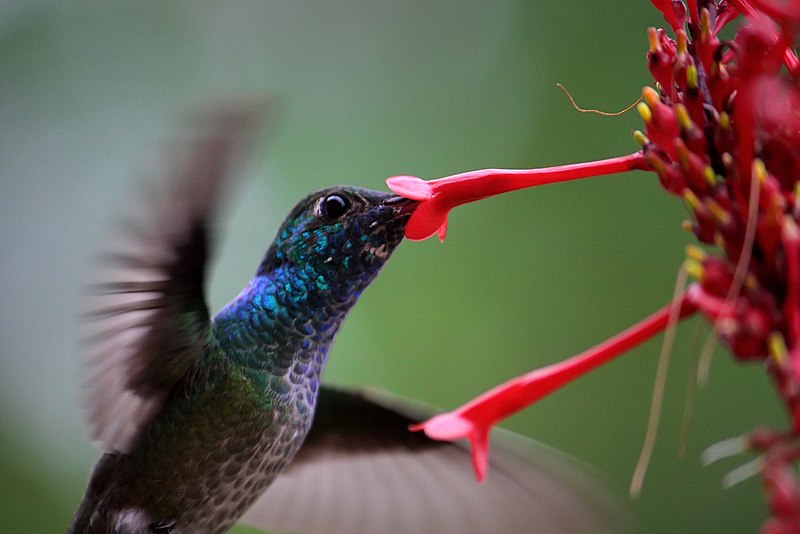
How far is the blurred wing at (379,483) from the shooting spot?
2.46 meters

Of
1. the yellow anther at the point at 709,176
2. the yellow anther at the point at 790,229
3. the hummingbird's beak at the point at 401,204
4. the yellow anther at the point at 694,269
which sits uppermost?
the yellow anther at the point at 709,176

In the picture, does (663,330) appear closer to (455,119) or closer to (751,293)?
(751,293)

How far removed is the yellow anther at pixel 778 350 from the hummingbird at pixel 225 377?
41.3 inches

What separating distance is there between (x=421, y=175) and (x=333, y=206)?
261 centimetres

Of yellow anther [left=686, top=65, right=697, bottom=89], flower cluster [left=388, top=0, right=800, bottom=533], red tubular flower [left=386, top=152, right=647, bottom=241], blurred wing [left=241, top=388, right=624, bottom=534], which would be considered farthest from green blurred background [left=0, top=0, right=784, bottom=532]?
yellow anther [left=686, top=65, right=697, bottom=89]

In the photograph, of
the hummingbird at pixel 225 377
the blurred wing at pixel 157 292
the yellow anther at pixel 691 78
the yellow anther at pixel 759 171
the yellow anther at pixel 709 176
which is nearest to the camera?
the yellow anther at pixel 759 171

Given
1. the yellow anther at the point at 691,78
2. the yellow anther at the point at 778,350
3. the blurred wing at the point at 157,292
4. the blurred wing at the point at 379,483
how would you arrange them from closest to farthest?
the yellow anther at the point at 778,350 → the yellow anther at the point at 691,78 → the blurred wing at the point at 157,292 → the blurred wing at the point at 379,483

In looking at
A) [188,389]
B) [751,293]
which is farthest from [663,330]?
[188,389]

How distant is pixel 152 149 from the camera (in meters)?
1.72

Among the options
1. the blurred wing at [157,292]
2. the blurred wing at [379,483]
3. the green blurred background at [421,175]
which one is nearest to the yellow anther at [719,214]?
the blurred wing at [157,292]

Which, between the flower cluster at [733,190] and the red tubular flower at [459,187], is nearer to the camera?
the flower cluster at [733,190]

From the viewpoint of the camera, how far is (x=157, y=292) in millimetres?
1884

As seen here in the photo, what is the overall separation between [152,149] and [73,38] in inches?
149

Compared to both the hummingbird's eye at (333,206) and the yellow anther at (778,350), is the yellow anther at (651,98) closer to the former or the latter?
the yellow anther at (778,350)
